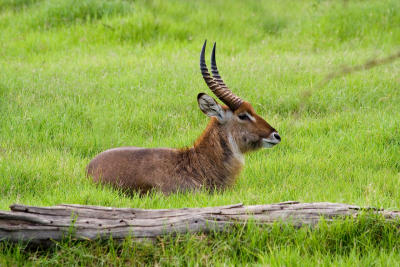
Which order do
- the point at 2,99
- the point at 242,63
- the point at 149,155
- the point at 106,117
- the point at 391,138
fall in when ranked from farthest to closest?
the point at 242,63 → the point at 2,99 → the point at 106,117 → the point at 391,138 → the point at 149,155

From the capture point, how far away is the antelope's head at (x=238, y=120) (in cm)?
660

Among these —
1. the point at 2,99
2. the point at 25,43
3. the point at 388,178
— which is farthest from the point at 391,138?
the point at 25,43

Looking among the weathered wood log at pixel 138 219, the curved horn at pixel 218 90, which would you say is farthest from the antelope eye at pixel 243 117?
the weathered wood log at pixel 138 219

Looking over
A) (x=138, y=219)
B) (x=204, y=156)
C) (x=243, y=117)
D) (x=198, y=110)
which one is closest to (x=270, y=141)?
(x=243, y=117)

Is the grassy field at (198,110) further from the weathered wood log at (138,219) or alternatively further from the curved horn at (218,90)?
the curved horn at (218,90)

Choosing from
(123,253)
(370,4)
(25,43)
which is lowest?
(123,253)

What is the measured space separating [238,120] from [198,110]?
2.73 m

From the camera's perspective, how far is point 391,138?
7781 millimetres

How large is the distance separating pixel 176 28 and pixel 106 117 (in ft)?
19.4

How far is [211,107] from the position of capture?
6.68m

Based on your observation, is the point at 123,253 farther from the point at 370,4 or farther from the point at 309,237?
the point at 370,4

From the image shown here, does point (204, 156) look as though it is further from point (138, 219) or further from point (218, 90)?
point (138, 219)

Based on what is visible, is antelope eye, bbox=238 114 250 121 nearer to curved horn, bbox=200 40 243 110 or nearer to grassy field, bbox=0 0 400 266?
curved horn, bbox=200 40 243 110

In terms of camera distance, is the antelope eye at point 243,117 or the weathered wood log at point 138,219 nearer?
the weathered wood log at point 138,219
